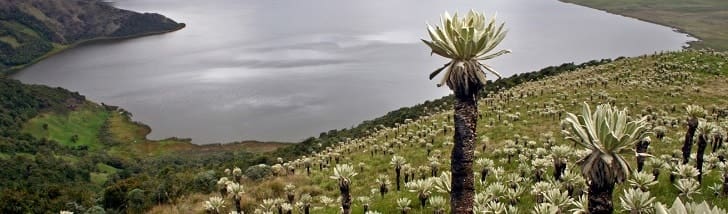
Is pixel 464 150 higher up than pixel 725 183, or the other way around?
pixel 464 150

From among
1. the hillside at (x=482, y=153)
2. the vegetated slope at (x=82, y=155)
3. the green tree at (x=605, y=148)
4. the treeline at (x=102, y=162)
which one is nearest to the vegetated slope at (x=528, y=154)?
the hillside at (x=482, y=153)

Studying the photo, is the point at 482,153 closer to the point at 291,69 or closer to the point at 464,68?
the point at 464,68

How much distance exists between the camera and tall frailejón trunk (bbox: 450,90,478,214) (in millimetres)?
7742

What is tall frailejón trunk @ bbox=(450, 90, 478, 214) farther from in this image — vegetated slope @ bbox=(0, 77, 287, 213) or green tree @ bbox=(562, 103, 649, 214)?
vegetated slope @ bbox=(0, 77, 287, 213)

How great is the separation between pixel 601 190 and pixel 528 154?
32.7 feet

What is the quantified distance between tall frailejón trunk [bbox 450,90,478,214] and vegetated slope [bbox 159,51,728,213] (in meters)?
0.55

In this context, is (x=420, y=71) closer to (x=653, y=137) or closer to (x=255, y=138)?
(x=255, y=138)

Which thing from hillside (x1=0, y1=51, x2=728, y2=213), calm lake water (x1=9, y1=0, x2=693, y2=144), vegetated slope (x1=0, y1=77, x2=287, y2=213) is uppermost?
calm lake water (x1=9, y1=0, x2=693, y2=144)

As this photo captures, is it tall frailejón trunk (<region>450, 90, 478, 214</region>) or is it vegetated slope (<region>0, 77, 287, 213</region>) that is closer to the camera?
tall frailejón trunk (<region>450, 90, 478, 214</region>)

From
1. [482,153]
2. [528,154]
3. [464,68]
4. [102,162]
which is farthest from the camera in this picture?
[102,162]

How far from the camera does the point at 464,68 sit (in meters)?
7.38

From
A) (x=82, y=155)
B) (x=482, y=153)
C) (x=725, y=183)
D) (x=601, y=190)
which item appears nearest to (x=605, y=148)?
(x=601, y=190)

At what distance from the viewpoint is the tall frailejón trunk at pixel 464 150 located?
774cm

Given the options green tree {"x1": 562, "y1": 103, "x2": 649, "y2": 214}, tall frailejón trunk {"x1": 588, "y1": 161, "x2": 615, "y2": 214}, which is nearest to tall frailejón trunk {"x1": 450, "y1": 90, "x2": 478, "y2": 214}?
green tree {"x1": 562, "y1": 103, "x2": 649, "y2": 214}
